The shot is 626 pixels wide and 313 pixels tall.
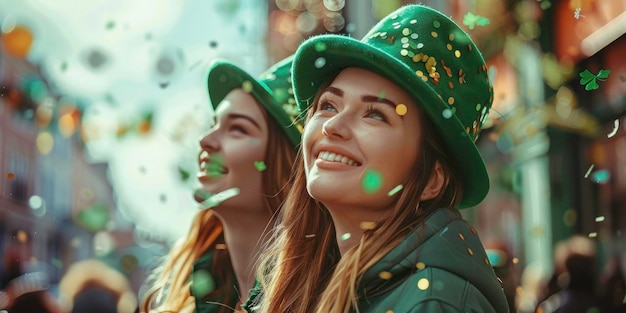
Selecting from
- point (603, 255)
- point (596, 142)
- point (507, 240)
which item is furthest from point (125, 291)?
point (507, 240)

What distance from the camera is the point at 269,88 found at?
3.19 m

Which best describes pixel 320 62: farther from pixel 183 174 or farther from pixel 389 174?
pixel 183 174

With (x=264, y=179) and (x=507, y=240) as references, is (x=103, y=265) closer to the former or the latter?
(x=264, y=179)

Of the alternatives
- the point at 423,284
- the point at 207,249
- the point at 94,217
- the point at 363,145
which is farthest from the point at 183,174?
the point at 423,284

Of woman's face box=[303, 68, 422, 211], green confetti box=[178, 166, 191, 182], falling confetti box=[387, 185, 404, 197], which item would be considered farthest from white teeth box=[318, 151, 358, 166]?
green confetti box=[178, 166, 191, 182]

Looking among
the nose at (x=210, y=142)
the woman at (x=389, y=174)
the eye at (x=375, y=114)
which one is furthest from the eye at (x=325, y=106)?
the nose at (x=210, y=142)

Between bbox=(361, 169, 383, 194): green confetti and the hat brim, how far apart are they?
8.5 inches

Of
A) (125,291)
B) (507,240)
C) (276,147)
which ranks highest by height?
(276,147)

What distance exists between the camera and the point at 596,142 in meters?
7.13

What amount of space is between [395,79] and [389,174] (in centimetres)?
24

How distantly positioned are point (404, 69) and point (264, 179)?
1.13 metres

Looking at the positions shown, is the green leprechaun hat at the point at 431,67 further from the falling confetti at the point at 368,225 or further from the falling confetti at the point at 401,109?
the falling confetti at the point at 368,225

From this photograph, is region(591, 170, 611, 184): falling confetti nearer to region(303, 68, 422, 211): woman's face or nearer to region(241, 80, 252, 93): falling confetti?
region(241, 80, 252, 93): falling confetti

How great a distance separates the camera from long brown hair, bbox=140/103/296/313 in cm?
312
